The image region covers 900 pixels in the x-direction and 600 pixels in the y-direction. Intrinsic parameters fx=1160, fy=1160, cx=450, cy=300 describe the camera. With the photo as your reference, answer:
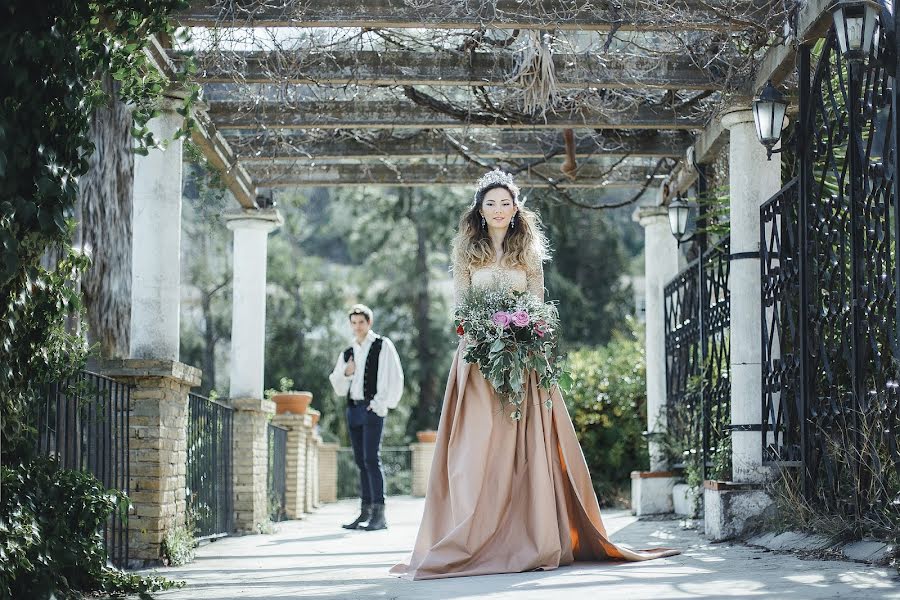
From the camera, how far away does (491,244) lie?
7.19 meters

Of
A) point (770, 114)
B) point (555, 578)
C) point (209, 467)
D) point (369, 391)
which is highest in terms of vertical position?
point (770, 114)

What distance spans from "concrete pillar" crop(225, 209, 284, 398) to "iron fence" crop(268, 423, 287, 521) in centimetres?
97

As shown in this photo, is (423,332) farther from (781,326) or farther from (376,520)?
(781,326)

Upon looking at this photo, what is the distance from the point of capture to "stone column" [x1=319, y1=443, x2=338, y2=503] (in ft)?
66.0

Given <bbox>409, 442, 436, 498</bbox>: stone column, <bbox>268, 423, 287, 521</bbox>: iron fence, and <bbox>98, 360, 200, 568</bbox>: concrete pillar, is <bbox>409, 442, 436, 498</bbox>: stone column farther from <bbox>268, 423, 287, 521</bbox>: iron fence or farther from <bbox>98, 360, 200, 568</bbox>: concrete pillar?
<bbox>98, 360, 200, 568</bbox>: concrete pillar

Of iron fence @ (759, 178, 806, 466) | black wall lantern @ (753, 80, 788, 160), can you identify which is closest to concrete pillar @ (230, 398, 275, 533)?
iron fence @ (759, 178, 806, 466)

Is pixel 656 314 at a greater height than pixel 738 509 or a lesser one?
greater

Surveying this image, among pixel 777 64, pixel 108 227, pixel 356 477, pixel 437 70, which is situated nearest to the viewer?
pixel 777 64

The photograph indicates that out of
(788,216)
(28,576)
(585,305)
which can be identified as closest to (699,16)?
(788,216)

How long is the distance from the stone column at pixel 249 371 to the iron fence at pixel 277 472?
0.63 m

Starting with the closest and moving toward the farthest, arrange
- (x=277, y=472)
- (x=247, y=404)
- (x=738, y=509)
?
→ (x=738, y=509), (x=247, y=404), (x=277, y=472)

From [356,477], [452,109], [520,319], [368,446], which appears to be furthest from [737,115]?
[356,477]

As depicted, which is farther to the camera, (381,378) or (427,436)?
(427,436)

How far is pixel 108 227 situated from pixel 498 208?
540cm
